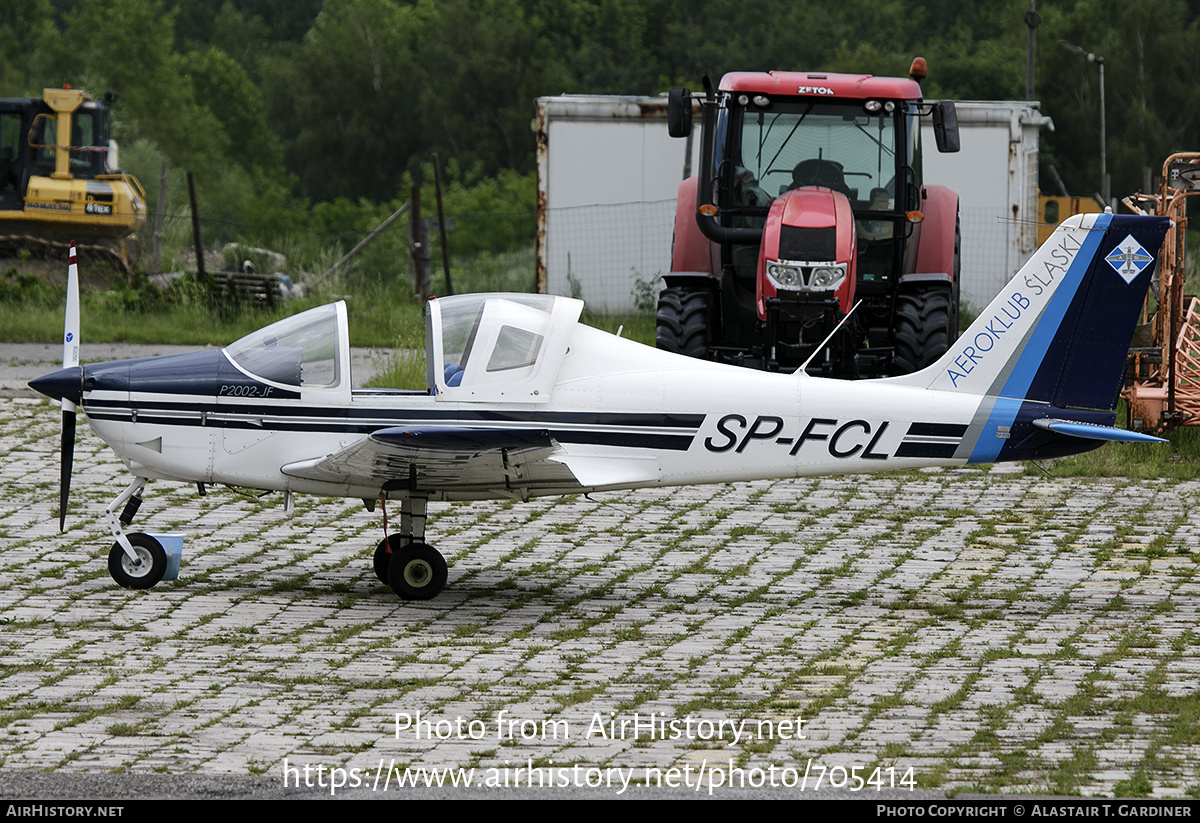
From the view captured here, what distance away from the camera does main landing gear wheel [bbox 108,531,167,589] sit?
849cm

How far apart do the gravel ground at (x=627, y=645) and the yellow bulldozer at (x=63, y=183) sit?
37.9 ft

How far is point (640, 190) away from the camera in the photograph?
20.1 meters

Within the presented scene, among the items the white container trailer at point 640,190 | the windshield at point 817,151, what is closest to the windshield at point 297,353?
the windshield at point 817,151

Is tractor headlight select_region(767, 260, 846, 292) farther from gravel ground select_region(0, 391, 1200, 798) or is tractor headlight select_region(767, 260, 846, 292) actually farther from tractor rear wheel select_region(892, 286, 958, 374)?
→ gravel ground select_region(0, 391, 1200, 798)

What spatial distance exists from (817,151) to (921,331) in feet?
6.29

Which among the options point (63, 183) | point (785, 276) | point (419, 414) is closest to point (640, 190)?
point (785, 276)

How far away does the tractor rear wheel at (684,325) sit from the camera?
12.4m

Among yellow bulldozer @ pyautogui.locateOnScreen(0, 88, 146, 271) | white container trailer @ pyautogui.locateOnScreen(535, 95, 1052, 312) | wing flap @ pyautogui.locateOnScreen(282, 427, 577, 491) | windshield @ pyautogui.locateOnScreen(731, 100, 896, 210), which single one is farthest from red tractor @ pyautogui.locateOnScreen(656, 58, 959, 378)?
yellow bulldozer @ pyautogui.locateOnScreen(0, 88, 146, 271)

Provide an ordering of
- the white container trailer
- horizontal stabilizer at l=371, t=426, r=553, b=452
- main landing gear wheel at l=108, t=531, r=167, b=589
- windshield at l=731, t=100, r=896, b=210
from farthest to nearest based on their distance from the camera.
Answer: the white container trailer < windshield at l=731, t=100, r=896, b=210 < main landing gear wheel at l=108, t=531, r=167, b=589 < horizontal stabilizer at l=371, t=426, r=553, b=452

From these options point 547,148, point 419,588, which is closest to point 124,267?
point 547,148

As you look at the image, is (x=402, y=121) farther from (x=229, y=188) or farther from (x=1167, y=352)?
(x=1167, y=352)

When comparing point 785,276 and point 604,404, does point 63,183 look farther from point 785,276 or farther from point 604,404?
point 604,404

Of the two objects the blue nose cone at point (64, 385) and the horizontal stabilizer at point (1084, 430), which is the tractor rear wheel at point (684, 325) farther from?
the blue nose cone at point (64, 385)
